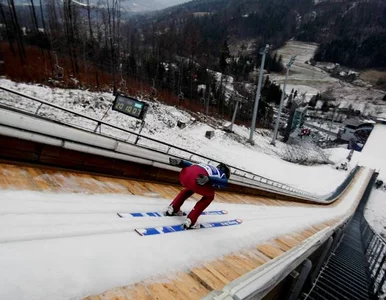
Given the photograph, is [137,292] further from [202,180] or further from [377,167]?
[377,167]

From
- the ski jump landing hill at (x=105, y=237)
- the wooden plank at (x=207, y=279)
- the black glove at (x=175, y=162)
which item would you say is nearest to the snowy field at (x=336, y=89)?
the ski jump landing hill at (x=105, y=237)

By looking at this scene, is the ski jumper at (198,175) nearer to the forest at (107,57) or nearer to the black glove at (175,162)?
the black glove at (175,162)

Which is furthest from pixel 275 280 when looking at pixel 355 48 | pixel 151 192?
pixel 355 48

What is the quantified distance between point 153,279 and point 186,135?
27054 millimetres

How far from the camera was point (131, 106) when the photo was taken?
8.64 metres

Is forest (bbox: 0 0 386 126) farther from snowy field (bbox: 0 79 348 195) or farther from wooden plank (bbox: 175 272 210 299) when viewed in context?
wooden plank (bbox: 175 272 210 299)

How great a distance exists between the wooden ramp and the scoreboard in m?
2.63

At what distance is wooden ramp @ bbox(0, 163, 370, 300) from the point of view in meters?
3.02

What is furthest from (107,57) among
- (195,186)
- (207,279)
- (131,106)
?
(207,279)

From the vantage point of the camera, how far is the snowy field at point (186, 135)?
947 inches

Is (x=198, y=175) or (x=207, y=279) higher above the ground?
(x=198, y=175)

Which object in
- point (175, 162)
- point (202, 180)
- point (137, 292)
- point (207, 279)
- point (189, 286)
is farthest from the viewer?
point (175, 162)

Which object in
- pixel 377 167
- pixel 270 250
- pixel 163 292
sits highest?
pixel 163 292

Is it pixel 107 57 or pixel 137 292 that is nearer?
pixel 137 292
